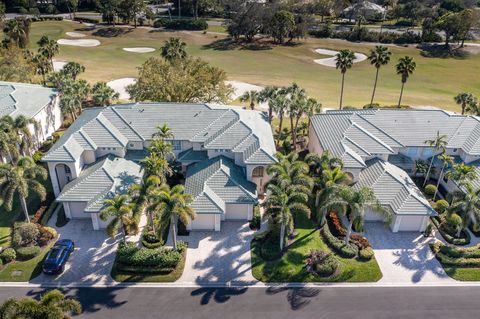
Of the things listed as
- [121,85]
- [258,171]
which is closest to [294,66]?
[121,85]

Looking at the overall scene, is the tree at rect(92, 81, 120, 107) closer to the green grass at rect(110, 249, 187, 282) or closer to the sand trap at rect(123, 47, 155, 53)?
the green grass at rect(110, 249, 187, 282)

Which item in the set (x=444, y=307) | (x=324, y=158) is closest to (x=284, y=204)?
(x=324, y=158)

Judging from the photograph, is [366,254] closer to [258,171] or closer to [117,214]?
[258,171]

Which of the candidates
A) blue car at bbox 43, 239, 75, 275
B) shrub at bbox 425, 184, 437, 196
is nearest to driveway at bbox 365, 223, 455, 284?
shrub at bbox 425, 184, 437, 196

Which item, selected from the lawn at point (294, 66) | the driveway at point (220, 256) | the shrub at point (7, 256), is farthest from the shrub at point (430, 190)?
the shrub at point (7, 256)

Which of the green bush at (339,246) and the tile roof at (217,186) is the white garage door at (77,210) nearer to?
the tile roof at (217,186)
